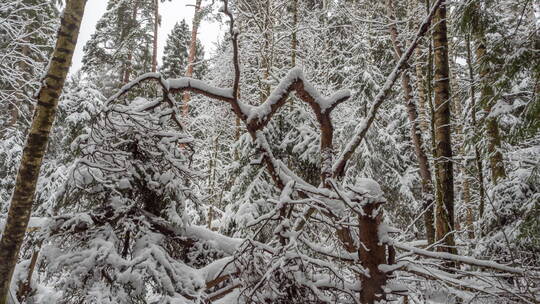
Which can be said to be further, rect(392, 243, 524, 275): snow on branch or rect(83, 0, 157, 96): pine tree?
rect(83, 0, 157, 96): pine tree

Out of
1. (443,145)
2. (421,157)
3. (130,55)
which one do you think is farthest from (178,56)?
(443,145)

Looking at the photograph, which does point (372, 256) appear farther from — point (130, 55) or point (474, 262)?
point (130, 55)

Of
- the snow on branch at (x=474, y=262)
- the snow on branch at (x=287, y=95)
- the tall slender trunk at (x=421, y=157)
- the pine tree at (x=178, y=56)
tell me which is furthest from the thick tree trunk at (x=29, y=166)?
the pine tree at (x=178, y=56)

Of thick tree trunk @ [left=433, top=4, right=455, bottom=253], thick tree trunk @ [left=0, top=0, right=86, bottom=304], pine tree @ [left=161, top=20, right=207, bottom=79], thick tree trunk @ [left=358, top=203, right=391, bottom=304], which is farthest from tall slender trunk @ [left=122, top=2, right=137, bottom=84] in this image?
thick tree trunk @ [left=358, top=203, right=391, bottom=304]

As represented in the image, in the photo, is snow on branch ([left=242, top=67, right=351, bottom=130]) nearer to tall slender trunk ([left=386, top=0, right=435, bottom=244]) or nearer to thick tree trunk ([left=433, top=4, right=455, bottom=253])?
thick tree trunk ([left=433, top=4, right=455, bottom=253])

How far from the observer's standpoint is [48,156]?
17.3m

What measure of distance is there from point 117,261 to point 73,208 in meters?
1.02

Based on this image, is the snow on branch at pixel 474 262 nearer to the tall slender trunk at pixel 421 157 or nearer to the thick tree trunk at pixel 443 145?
the thick tree trunk at pixel 443 145

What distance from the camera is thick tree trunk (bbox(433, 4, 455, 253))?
12.4ft

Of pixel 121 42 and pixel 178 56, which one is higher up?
pixel 178 56

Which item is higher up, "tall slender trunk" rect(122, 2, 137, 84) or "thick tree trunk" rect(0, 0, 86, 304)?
"tall slender trunk" rect(122, 2, 137, 84)

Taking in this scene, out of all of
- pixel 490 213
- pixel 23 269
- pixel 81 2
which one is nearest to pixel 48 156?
pixel 23 269

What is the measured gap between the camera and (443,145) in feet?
13.0

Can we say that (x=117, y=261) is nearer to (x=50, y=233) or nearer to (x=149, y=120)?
(x=50, y=233)
